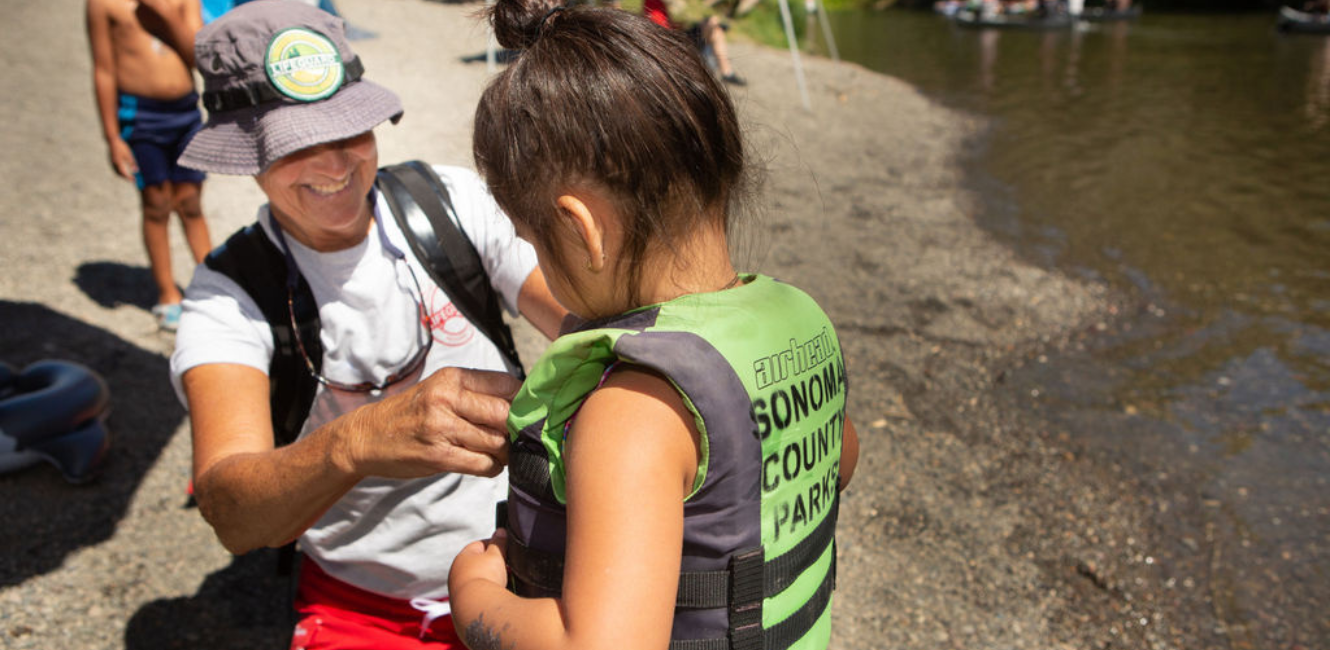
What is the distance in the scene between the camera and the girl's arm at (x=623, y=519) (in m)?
0.96

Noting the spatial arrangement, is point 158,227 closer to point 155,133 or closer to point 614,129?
point 155,133

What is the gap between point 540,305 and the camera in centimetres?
185

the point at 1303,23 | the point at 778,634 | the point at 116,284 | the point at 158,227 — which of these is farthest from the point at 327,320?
the point at 1303,23

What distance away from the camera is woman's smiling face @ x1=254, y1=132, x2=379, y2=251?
171 centimetres

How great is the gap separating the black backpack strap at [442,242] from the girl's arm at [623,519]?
0.87m

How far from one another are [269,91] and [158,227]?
10.2 ft

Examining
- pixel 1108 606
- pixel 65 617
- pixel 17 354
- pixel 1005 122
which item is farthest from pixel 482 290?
pixel 1005 122

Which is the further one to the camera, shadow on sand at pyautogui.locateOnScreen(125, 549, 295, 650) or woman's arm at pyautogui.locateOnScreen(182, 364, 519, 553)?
shadow on sand at pyautogui.locateOnScreen(125, 549, 295, 650)

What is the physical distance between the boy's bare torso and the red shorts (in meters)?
3.23

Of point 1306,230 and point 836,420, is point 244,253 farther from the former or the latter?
point 1306,230

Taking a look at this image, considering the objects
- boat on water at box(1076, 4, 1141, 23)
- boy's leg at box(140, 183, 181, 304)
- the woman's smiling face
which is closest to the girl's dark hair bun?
the woman's smiling face

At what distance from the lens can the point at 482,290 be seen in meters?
1.86

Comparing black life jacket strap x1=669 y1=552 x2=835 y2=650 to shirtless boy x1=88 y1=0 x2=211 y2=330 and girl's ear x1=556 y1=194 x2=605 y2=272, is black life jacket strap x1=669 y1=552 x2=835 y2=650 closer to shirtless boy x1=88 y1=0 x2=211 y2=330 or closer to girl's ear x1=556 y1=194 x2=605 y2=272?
girl's ear x1=556 y1=194 x2=605 y2=272

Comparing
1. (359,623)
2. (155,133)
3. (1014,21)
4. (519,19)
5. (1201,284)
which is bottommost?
(1014,21)
